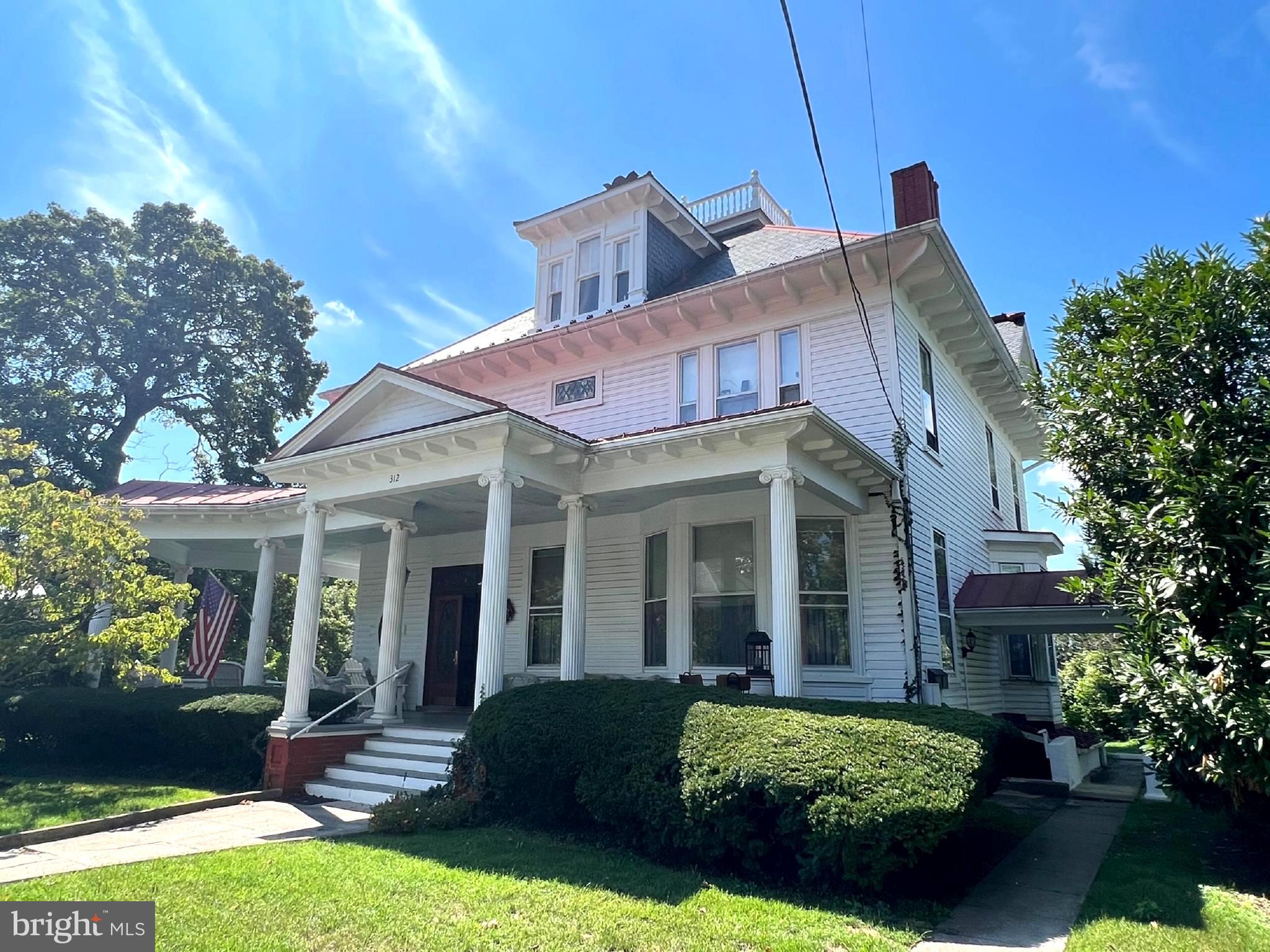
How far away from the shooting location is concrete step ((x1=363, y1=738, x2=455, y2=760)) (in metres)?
9.66

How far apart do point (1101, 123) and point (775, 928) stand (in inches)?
355

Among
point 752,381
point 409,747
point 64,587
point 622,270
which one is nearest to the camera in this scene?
point 409,747

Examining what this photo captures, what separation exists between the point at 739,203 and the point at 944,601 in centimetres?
983

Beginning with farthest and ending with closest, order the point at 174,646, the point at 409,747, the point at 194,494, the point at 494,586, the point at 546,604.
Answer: the point at 174,646 < the point at 194,494 < the point at 546,604 < the point at 409,747 < the point at 494,586

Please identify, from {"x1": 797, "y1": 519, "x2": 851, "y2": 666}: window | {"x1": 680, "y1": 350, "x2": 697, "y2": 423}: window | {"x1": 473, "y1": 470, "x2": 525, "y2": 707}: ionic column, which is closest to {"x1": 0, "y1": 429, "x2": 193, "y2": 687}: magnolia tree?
{"x1": 473, "y1": 470, "x2": 525, "y2": 707}: ionic column

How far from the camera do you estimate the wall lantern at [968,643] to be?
40.6ft

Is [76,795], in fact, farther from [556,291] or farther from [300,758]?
[556,291]

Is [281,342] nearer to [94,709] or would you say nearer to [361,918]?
[94,709]

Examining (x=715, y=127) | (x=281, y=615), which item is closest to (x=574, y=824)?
(x=715, y=127)

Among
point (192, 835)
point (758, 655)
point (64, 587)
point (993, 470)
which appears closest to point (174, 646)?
point (64, 587)

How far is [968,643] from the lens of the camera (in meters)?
12.6

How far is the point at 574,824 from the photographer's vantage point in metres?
7.49

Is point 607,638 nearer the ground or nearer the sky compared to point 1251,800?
nearer the sky

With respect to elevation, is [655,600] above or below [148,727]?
above
